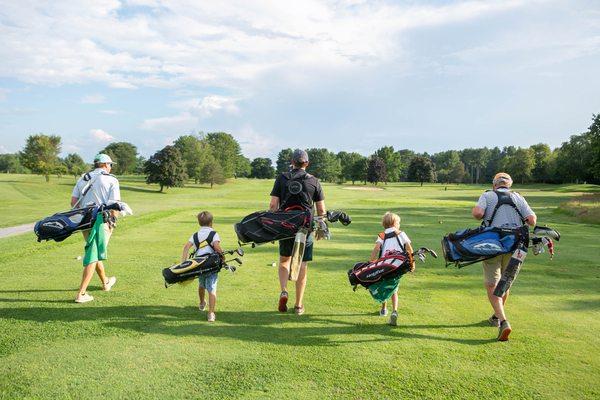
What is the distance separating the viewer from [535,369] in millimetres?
5188

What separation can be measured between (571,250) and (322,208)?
35.8ft

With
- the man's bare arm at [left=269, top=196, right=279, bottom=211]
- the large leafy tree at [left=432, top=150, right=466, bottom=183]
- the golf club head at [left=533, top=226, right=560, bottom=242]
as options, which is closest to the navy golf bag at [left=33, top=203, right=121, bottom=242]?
the man's bare arm at [left=269, top=196, right=279, bottom=211]

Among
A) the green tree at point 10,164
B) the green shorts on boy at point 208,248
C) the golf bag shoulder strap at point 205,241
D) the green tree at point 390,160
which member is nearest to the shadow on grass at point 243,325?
the green shorts on boy at point 208,248

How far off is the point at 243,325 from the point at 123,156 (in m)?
129

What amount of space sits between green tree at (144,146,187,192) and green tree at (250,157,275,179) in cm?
8855

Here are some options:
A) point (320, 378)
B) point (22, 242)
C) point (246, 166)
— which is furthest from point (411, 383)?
point (246, 166)

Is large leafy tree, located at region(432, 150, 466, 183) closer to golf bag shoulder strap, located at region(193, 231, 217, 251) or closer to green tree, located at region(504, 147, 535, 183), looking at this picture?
green tree, located at region(504, 147, 535, 183)

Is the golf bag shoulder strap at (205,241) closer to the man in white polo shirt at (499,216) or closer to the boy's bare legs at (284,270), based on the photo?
the boy's bare legs at (284,270)

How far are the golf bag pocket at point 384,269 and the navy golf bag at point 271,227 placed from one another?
1.21 meters

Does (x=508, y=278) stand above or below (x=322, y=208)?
below

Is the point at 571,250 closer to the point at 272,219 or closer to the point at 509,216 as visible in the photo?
the point at 509,216

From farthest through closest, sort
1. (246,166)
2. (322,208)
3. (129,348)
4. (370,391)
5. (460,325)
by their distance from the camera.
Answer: (246,166) → (322,208) → (460,325) → (129,348) → (370,391)

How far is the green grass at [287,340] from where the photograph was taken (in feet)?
15.3

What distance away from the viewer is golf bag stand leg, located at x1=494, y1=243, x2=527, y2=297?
631cm
